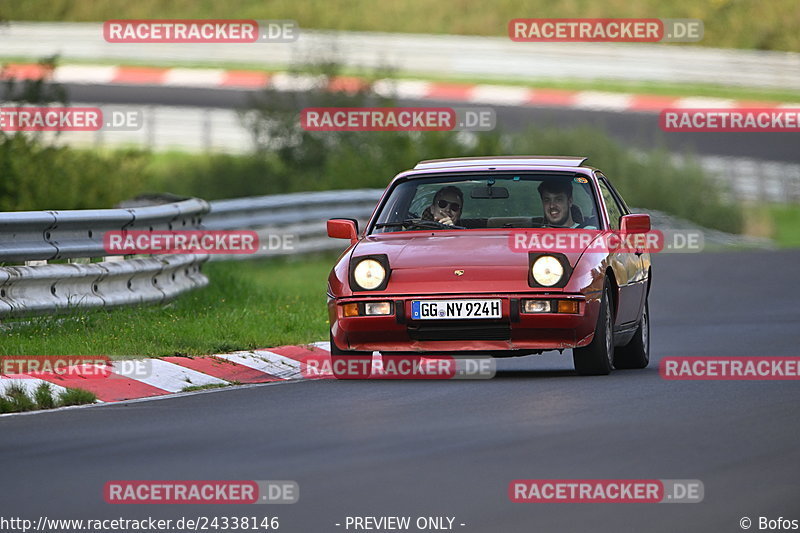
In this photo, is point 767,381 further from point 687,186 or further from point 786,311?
point 687,186

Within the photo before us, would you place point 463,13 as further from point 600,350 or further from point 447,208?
point 600,350

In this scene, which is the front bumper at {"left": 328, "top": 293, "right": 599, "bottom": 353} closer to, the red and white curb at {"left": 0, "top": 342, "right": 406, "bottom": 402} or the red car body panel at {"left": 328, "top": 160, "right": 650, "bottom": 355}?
the red car body panel at {"left": 328, "top": 160, "right": 650, "bottom": 355}

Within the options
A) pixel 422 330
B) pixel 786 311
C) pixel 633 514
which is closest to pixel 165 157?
pixel 786 311

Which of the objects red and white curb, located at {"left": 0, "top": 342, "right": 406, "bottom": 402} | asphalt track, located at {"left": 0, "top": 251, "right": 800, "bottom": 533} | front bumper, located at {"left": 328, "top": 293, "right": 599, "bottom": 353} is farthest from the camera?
front bumper, located at {"left": 328, "top": 293, "right": 599, "bottom": 353}

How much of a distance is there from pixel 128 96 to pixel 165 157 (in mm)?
7015

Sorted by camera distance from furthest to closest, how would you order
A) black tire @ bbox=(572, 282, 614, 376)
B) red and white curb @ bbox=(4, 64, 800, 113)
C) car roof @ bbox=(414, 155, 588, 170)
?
1. red and white curb @ bbox=(4, 64, 800, 113)
2. car roof @ bbox=(414, 155, 588, 170)
3. black tire @ bbox=(572, 282, 614, 376)

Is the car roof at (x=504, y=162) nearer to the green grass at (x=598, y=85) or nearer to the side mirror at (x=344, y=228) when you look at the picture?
the side mirror at (x=344, y=228)

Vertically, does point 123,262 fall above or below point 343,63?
below

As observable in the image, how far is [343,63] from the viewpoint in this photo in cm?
2923

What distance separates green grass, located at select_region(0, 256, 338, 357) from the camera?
1184 centimetres

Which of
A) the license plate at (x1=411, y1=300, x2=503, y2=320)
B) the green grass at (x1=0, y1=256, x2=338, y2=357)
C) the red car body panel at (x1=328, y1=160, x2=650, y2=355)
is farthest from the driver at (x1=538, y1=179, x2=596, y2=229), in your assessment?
the green grass at (x1=0, y1=256, x2=338, y2=357)

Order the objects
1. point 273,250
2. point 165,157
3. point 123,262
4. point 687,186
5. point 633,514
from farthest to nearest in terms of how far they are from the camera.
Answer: point 165,157, point 687,186, point 273,250, point 123,262, point 633,514

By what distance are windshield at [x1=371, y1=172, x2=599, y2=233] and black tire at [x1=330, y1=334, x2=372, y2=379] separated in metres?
1.02

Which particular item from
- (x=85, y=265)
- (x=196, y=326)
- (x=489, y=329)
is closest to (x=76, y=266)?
(x=85, y=265)
